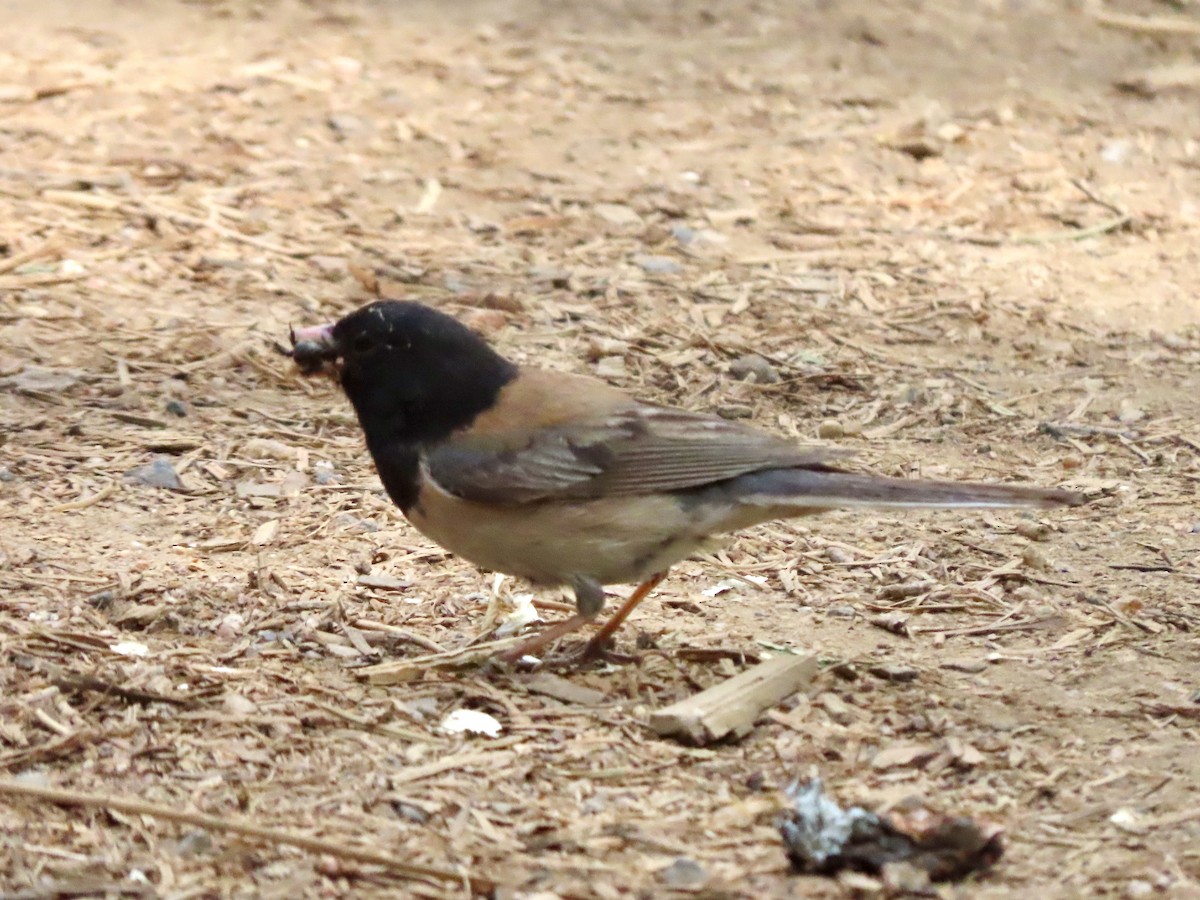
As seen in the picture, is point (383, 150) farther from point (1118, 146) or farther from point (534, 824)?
point (534, 824)

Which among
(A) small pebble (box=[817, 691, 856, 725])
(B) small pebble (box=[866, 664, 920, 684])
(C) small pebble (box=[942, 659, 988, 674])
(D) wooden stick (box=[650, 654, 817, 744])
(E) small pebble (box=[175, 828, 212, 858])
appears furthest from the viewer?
(C) small pebble (box=[942, 659, 988, 674])

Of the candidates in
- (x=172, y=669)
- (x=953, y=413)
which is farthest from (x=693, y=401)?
(x=172, y=669)

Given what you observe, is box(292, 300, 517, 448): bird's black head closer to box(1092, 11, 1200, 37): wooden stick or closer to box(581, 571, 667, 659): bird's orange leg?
box(581, 571, 667, 659): bird's orange leg

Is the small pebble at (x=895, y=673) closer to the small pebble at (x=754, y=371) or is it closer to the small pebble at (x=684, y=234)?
the small pebble at (x=754, y=371)

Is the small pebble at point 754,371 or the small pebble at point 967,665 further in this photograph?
the small pebble at point 754,371

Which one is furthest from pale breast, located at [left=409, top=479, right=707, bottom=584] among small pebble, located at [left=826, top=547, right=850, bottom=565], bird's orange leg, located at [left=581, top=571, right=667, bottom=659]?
small pebble, located at [left=826, top=547, right=850, bottom=565]

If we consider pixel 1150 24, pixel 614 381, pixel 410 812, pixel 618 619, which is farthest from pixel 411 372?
pixel 1150 24

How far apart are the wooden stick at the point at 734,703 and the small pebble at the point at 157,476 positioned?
242cm

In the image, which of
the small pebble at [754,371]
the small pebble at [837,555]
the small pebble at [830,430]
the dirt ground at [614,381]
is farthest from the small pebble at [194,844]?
the small pebble at [754,371]

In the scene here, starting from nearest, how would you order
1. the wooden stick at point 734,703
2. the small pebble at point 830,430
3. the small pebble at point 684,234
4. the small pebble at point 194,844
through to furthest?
the small pebble at point 194,844 → the wooden stick at point 734,703 → the small pebble at point 830,430 → the small pebble at point 684,234

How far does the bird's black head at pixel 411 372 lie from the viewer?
5270 millimetres

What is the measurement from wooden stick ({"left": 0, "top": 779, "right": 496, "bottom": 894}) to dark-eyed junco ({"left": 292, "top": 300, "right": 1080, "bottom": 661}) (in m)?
1.44

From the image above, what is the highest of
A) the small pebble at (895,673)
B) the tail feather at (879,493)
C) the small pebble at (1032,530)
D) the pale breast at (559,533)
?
the tail feather at (879,493)

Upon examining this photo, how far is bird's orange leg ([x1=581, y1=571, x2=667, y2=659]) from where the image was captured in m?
5.22
